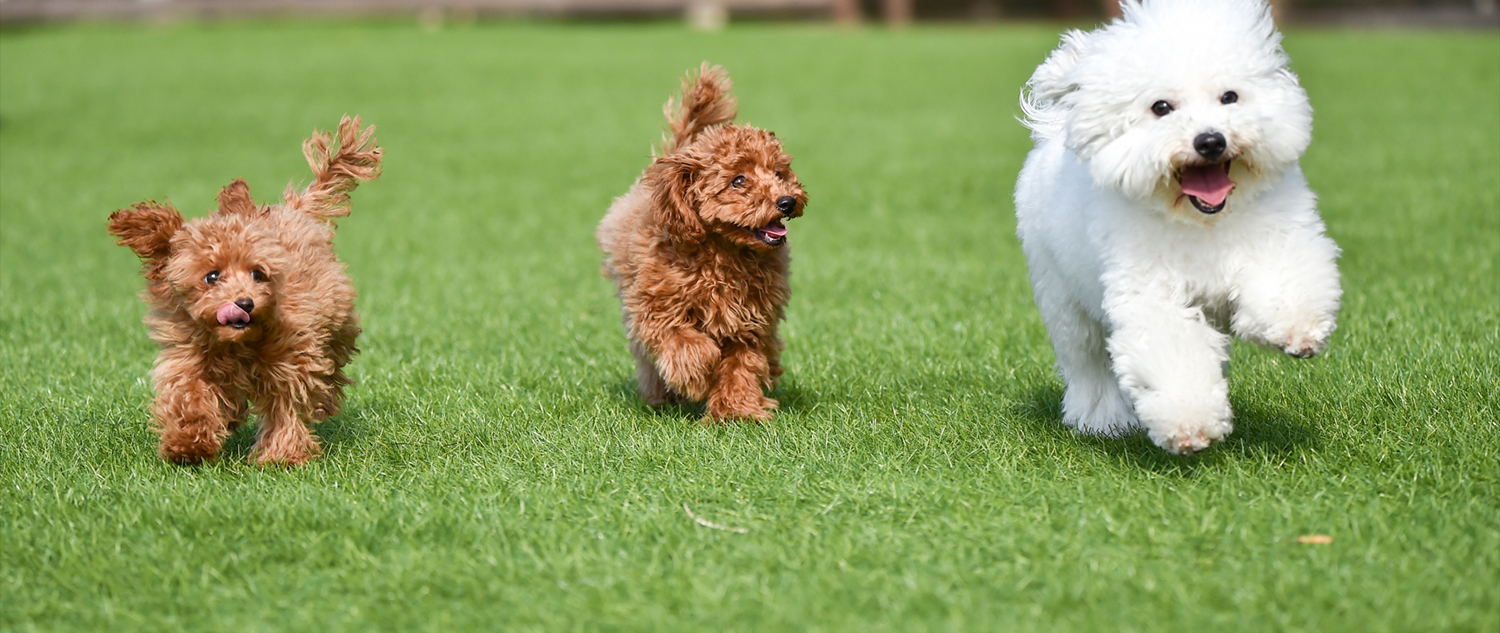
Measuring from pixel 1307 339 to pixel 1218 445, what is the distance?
73 cm

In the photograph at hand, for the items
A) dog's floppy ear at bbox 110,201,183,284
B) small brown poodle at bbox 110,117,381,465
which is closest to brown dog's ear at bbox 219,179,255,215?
small brown poodle at bbox 110,117,381,465

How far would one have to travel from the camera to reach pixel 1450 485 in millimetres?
4160

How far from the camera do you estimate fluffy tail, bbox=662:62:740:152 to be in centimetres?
545

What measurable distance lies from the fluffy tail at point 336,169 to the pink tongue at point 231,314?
70 centimetres

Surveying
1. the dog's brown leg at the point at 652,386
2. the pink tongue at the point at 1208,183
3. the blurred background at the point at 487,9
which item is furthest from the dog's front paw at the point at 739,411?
the blurred background at the point at 487,9

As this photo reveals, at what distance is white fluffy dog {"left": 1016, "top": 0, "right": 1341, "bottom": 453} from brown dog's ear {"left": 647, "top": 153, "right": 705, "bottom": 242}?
4.55 feet

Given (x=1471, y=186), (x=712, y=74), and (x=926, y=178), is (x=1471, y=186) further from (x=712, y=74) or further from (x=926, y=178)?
(x=712, y=74)

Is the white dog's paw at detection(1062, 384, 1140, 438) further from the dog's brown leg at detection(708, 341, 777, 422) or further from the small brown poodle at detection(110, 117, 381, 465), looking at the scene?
the small brown poodle at detection(110, 117, 381, 465)

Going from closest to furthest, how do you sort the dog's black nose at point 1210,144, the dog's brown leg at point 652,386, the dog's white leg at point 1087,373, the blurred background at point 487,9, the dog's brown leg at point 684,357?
the dog's black nose at point 1210,144, the dog's white leg at point 1087,373, the dog's brown leg at point 684,357, the dog's brown leg at point 652,386, the blurred background at point 487,9

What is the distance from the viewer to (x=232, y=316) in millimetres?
4461

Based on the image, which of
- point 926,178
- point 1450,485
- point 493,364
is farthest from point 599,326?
point 926,178

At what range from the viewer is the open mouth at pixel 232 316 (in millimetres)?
4453

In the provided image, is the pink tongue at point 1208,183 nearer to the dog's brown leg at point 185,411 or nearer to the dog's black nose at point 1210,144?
the dog's black nose at point 1210,144

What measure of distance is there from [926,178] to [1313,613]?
8814mm
